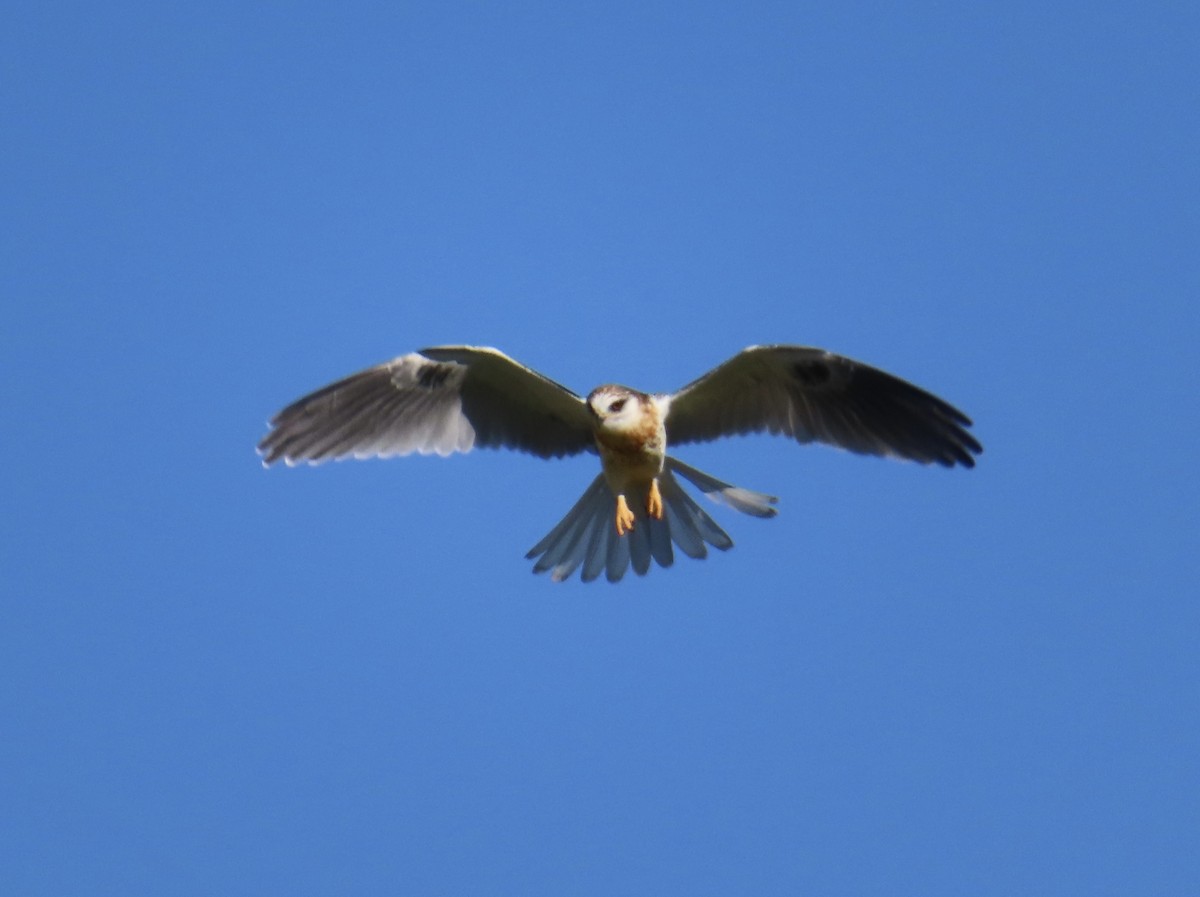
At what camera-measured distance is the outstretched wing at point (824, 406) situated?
8.01 metres

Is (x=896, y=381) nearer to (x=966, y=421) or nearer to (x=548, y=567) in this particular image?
(x=966, y=421)

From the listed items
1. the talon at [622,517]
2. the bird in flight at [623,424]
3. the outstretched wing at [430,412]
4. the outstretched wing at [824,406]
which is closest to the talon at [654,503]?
the bird in flight at [623,424]

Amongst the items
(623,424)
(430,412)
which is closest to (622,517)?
(623,424)

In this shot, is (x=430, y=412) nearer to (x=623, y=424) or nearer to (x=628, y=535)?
(x=623, y=424)

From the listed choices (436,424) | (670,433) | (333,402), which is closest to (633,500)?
(670,433)

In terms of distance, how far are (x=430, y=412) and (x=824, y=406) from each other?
6.67 ft

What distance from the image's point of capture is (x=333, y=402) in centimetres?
835

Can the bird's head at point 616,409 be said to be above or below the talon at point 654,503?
above

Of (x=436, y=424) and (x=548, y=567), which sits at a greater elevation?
(x=436, y=424)

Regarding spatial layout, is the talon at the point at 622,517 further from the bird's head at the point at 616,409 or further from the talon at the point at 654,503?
the bird's head at the point at 616,409

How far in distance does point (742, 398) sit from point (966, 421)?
3.78ft

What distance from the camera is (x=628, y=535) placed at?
28.3ft

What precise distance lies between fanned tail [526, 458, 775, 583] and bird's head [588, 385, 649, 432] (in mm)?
564

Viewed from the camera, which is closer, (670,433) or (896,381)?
(896,381)
